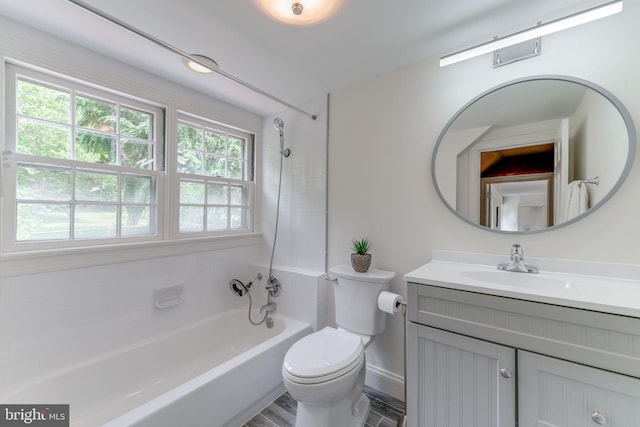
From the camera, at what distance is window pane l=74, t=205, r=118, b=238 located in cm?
159

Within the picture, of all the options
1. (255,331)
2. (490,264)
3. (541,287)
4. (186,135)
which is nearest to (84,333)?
(255,331)

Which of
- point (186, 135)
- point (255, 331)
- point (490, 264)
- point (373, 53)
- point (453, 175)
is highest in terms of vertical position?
point (373, 53)

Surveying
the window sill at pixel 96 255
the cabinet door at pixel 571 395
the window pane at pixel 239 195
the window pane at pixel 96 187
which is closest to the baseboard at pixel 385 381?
the cabinet door at pixel 571 395

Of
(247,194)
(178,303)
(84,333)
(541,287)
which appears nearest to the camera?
(541,287)

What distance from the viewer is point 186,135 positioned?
2.13 metres

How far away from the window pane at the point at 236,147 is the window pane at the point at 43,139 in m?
1.14

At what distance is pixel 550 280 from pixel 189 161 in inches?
98.4

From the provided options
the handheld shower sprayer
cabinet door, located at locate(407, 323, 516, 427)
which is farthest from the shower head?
cabinet door, located at locate(407, 323, 516, 427)

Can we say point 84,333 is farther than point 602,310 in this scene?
Yes

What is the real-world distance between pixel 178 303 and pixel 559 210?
2.48 m

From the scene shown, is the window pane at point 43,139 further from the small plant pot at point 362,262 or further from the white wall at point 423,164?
the small plant pot at point 362,262

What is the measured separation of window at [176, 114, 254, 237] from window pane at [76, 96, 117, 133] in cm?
43

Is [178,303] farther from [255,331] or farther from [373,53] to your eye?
[373,53]

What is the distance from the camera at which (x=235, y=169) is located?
2520 mm
